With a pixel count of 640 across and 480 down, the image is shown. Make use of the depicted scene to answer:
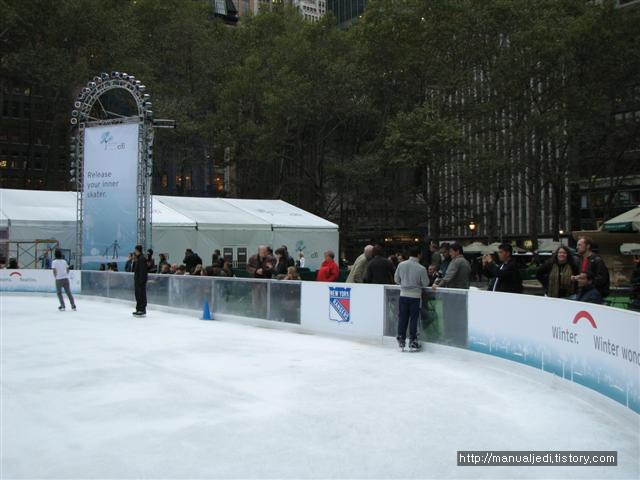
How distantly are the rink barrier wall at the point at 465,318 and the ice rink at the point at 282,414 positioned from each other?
288 mm

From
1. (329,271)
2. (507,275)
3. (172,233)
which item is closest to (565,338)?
(507,275)

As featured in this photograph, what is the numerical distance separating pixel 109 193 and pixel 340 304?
38.8 feet

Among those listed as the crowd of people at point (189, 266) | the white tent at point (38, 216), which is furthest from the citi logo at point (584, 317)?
the white tent at point (38, 216)

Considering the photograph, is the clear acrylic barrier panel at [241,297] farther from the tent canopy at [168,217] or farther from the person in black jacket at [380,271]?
the tent canopy at [168,217]

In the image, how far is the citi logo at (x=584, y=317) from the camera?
6.85 metres

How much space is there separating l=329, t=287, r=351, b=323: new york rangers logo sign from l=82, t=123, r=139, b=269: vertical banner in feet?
33.4

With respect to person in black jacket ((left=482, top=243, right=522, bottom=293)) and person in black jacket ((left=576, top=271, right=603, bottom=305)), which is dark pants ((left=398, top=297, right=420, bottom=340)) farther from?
person in black jacket ((left=576, top=271, right=603, bottom=305))

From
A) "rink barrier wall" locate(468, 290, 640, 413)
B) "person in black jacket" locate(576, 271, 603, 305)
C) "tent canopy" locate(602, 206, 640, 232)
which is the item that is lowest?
"rink barrier wall" locate(468, 290, 640, 413)

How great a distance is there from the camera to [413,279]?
10398mm

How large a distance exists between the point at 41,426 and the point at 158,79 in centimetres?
3704

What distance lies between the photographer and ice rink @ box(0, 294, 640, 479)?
487 cm

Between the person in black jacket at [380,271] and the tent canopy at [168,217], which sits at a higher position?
the tent canopy at [168,217]

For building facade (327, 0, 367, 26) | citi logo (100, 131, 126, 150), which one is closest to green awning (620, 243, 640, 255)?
citi logo (100, 131, 126, 150)

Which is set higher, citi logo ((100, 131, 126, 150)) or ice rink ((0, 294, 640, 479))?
citi logo ((100, 131, 126, 150))
